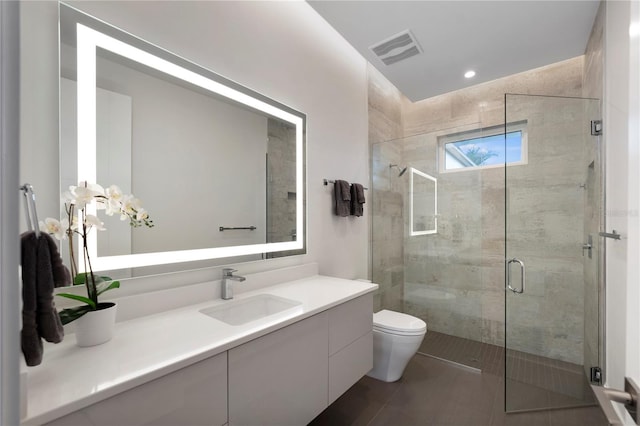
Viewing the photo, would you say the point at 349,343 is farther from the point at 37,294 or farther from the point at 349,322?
the point at 37,294

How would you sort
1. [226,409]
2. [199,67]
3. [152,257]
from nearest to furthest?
1. [226,409]
2. [152,257]
3. [199,67]

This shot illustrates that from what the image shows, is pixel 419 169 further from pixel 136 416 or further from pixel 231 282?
pixel 136 416

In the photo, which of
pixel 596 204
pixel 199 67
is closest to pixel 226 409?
pixel 199 67

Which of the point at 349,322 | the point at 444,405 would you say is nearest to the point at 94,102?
the point at 349,322

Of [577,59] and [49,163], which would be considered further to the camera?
[577,59]

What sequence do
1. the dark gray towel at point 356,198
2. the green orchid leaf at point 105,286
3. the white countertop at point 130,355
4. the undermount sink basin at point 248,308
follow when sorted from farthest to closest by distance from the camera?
the dark gray towel at point 356,198 → the undermount sink basin at point 248,308 → the green orchid leaf at point 105,286 → the white countertop at point 130,355

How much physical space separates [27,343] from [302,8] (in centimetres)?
244

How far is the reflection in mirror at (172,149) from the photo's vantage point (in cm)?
112

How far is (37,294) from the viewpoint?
0.61m

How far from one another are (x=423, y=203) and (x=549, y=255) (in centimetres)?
115

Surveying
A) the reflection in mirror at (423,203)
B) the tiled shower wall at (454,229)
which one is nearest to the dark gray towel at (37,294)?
the tiled shower wall at (454,229)

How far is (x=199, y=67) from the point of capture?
1479 mm

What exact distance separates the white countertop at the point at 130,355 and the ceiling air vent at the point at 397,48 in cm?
211

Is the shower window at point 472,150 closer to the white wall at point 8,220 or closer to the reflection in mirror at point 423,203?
the reflection in mirror at point 423,203
